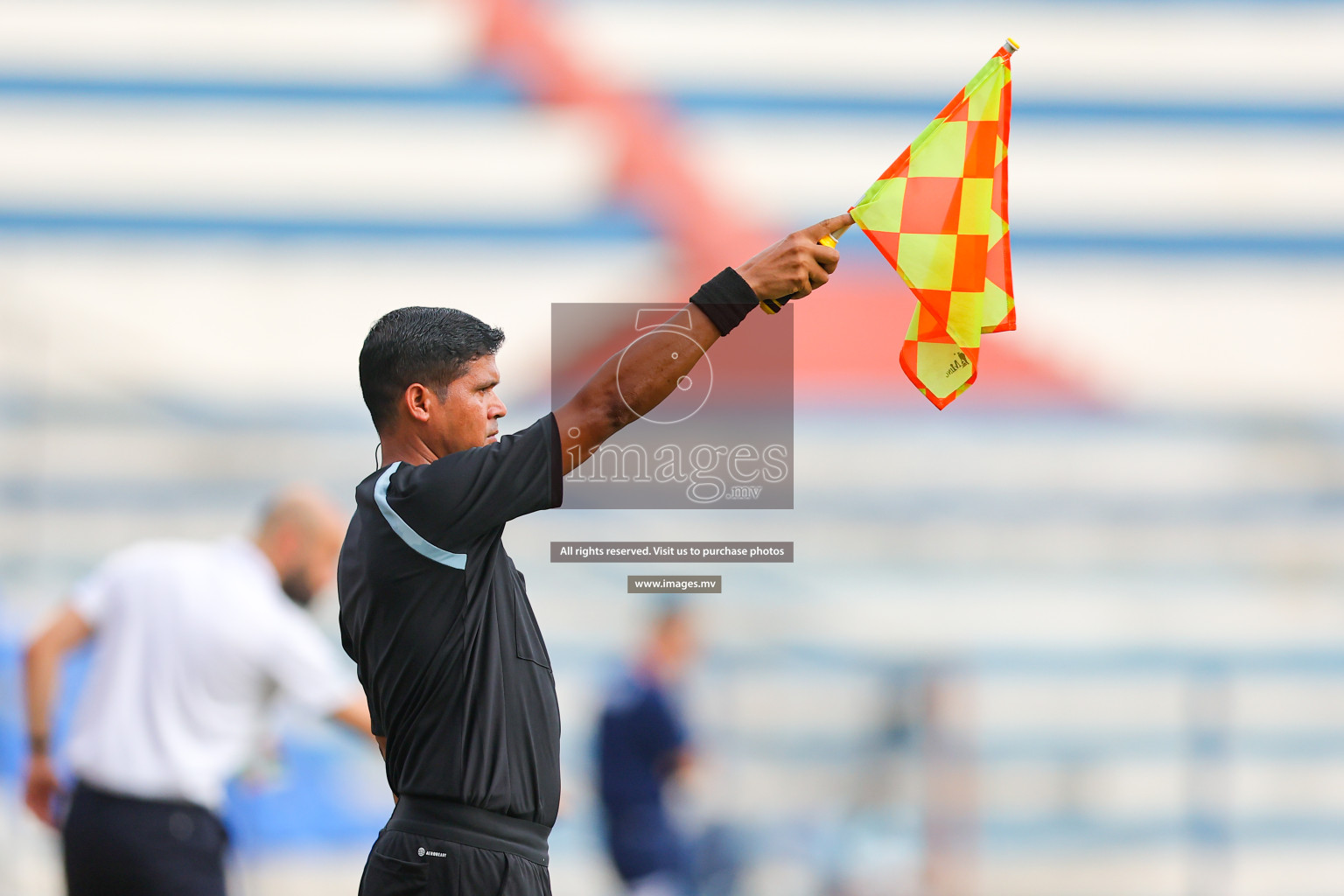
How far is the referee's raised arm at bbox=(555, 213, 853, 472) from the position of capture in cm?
179

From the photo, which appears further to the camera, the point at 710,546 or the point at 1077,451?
the point at 1077,451

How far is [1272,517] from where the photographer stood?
24.1ft

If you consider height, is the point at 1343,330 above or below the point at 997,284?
above

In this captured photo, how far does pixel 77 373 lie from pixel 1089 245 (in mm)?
5777

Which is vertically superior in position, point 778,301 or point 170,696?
point 778,301

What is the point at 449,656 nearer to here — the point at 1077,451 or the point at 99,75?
the point at 1077,451

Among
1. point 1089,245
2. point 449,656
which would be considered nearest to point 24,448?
point 449,656

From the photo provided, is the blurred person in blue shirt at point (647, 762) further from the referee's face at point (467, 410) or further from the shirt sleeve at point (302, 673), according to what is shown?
the referee's face at point (467, 410)

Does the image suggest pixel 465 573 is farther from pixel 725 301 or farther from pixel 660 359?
→ pixel 725 301

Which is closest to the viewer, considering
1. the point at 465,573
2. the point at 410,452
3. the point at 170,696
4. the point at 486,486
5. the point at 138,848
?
the point at 486,486

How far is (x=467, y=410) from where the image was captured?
195 centimetres

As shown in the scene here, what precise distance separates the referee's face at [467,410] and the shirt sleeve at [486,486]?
5.9 inches

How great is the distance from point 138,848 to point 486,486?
61.3 inches

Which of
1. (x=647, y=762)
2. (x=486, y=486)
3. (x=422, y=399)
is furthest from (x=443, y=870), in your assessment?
(x=647, y=762)
